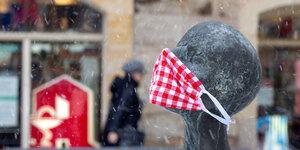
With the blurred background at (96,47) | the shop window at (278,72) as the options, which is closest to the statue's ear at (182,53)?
the blurred background at (96,47)

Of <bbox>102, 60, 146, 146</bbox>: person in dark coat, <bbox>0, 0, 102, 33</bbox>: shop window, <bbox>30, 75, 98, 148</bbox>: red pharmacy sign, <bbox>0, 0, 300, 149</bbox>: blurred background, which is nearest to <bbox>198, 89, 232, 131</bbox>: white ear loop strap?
<bbox>102, 60, 146, 146</bbox>: person in dark coat

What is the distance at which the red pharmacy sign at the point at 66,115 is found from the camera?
683 centimetres

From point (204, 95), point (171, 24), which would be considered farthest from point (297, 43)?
point (204, 95)

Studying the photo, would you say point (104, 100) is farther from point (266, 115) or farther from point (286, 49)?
point (286, 49)

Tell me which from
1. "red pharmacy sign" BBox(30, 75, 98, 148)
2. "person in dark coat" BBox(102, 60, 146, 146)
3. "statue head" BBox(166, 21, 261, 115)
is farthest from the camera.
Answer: "red pharmacy sign" BBox(30, 75, 98, 148)

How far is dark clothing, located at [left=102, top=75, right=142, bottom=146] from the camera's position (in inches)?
216

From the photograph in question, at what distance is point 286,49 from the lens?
8.55 meters

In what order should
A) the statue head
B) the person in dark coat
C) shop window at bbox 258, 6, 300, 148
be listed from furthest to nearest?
shop window at bbox 258, 6, 300, 148
the person in dark coat
the statue head

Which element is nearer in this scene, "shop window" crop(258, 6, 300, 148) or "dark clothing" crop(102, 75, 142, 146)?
"dark clothing" crop(102, 75, 142, 146)

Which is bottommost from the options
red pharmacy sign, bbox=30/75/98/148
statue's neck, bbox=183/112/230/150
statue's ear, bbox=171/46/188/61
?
red pharmacy sign, bbox=30/75/98/148

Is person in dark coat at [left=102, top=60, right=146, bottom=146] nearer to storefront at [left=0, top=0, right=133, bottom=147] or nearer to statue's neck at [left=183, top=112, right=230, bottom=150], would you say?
storefront at [left=0, top=0, right=133, bottom=147]

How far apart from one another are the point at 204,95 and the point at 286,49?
23.2 feet

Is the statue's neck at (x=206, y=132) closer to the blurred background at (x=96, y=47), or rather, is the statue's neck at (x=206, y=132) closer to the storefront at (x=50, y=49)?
the blurred background at (x=96, y=47)

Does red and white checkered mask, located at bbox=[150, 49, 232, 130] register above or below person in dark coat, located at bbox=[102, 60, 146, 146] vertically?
above
